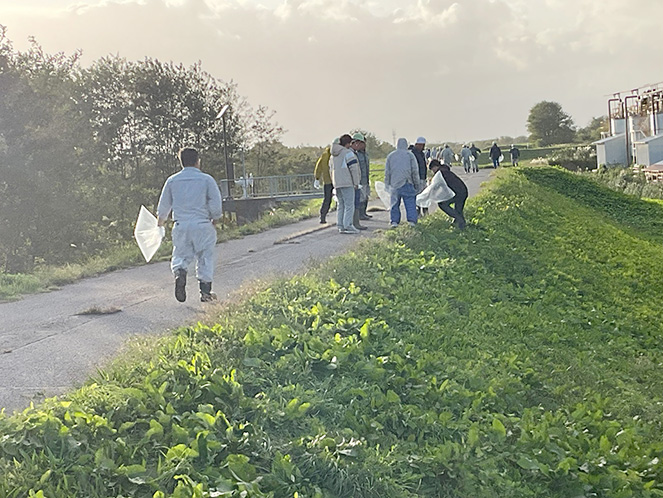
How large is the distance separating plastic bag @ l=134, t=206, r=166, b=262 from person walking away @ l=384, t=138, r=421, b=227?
534 cm

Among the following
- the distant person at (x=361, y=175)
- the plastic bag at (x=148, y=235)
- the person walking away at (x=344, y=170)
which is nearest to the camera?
the plastic bag at (x=148, y=235)

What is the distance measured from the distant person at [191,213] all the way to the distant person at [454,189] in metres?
7.04

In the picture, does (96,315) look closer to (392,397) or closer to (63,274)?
(392,397)

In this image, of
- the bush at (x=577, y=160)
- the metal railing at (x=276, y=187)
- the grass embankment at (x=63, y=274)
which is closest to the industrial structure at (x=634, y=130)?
the bush at (x=577, y=160)

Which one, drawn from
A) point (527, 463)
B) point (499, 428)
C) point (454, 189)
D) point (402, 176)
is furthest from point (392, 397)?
point (454, 189)

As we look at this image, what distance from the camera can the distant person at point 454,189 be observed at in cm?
1554

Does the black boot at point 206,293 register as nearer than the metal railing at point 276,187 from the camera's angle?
Yes

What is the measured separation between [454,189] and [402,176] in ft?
4.10

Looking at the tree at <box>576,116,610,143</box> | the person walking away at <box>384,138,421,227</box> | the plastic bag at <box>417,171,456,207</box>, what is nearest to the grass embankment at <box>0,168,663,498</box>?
the person walking away at <box>384,138,421,227</box>

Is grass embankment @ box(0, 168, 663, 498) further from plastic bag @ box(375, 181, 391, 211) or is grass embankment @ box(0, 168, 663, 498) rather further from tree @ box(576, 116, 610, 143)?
tree @ box(576, 116, 610, 143)

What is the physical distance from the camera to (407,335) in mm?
8828

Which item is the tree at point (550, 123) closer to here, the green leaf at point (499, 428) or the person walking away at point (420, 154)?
the person walking away at point (420, 154)

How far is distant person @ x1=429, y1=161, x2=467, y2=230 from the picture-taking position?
1554cm

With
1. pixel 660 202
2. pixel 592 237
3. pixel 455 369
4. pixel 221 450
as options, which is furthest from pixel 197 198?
pixel 660 202
